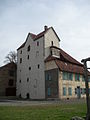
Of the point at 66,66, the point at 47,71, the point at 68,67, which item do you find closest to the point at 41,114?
the point at 47,71

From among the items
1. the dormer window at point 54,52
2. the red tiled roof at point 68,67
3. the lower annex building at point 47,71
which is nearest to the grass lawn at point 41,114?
the lower annex building at point 47,71

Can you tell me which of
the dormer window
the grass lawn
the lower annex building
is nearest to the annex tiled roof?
the lower annex building

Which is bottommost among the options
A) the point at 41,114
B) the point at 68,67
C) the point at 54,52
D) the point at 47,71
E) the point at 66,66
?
the point at 41,114

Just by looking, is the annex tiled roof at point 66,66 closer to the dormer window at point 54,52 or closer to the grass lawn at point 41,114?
the dormer window at point 54,52

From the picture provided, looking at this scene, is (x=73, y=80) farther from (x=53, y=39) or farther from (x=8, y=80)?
(x=8, y=80)

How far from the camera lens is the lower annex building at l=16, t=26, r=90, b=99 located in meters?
39.2

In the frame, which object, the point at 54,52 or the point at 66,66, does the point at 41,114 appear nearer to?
the point at 66,66

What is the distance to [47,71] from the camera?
40.9m

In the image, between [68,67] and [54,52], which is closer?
[68,67]

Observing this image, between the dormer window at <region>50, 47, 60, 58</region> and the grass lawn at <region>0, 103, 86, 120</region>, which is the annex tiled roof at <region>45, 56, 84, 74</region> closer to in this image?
the dormer window at <region>50, 47, 60, 58</region>

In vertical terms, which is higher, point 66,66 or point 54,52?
point 54,52

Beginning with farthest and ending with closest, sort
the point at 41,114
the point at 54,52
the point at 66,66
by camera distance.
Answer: the point at 54,52, the point at 66,66, the point at 41,114

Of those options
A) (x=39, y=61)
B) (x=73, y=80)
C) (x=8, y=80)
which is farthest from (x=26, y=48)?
(x=73, y=80)

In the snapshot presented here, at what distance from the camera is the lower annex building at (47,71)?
3916cm
